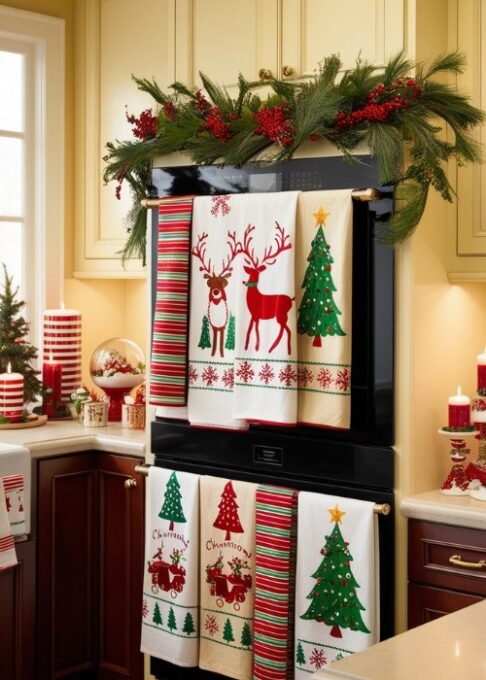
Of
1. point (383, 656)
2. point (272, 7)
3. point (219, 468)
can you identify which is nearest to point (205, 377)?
point (219, 468)

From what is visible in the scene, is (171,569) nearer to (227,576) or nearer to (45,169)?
(227,576)

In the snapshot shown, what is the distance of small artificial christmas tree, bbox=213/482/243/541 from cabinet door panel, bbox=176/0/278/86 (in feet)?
3.81

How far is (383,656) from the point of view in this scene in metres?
1.42

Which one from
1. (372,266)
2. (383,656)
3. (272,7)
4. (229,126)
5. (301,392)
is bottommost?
(383,656)

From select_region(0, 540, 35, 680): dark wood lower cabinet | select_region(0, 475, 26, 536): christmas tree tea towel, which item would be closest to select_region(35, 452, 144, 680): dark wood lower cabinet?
select_region(0, 540, 35, 680): dark wood lower cabinet

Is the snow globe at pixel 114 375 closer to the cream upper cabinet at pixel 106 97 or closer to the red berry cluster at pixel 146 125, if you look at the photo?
the cream upper cabinet at pixel 106 97

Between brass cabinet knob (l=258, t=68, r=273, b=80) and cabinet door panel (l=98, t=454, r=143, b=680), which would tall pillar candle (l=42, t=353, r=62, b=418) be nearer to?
cabinet door panel (l=98, t=454, r=143, b=680)

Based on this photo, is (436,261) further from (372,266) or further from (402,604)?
(402,604)

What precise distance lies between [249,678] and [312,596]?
342 millimetres

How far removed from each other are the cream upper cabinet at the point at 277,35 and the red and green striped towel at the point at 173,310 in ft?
1.42

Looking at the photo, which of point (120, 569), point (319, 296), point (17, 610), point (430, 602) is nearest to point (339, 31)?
point (319, 296)

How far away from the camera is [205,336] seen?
302cm

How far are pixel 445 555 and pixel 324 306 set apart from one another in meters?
0.68

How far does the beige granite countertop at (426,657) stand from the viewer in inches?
52.8
